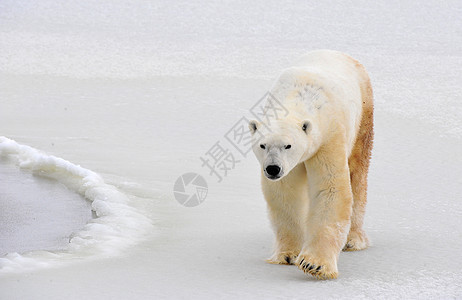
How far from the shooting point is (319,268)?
374 centimetres

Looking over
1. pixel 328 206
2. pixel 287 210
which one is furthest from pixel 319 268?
pixel 287 210

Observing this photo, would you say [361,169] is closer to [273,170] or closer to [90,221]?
[273,170]

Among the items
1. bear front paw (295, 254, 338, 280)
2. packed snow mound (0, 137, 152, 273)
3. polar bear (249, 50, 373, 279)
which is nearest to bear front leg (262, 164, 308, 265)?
polar bear (249, 50, 373, 279)

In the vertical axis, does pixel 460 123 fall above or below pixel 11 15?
below

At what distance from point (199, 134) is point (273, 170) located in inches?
127

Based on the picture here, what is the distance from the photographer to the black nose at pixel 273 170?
11.7 feet

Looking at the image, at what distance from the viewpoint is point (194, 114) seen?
7.30 metres

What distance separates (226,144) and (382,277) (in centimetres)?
301

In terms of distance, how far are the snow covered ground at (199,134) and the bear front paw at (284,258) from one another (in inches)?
2.3

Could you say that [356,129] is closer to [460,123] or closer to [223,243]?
[223,243]

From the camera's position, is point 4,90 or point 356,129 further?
point 4,90

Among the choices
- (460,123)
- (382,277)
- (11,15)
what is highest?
(11,15)

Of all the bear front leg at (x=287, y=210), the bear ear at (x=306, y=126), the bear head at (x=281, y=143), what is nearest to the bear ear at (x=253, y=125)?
the bear head at (x=281, y=143)

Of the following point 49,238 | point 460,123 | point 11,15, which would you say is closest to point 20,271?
point 49,238
